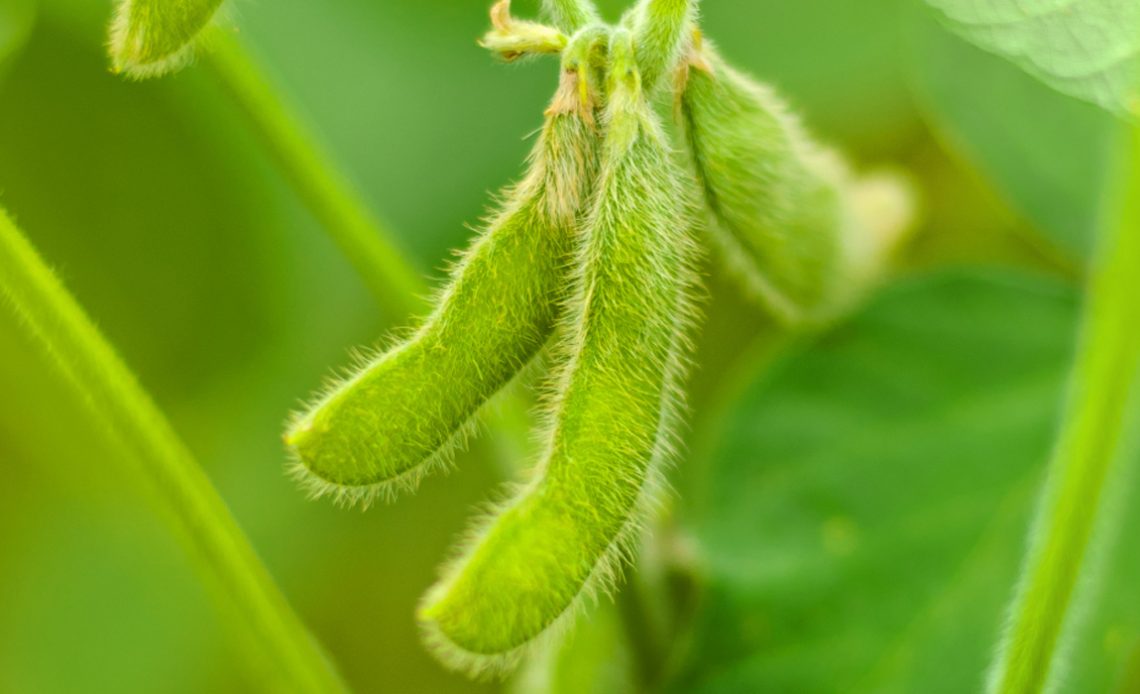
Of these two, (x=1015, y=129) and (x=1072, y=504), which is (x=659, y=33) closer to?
(x=1072, y=504)

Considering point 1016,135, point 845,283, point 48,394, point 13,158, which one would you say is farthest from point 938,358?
point 13,158

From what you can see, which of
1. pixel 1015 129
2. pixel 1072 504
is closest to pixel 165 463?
pixel 1072 504

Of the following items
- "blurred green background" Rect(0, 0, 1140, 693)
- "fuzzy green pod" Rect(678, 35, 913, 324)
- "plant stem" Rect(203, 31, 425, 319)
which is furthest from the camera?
"blurred green background" Rect(0, 0, 1140, 693)

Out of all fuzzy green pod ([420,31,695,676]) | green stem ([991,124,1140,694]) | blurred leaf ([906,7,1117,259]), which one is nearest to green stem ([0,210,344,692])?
fuzzy green pod ([420,31,695,676])

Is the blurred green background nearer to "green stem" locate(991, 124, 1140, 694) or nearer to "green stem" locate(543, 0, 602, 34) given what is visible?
"green stem" locate(991, 124, 1140, 694)

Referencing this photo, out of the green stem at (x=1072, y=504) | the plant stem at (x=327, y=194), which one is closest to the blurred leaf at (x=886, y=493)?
the plant stem at (x=327, y=194)

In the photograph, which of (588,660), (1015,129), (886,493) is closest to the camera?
(588,660)
